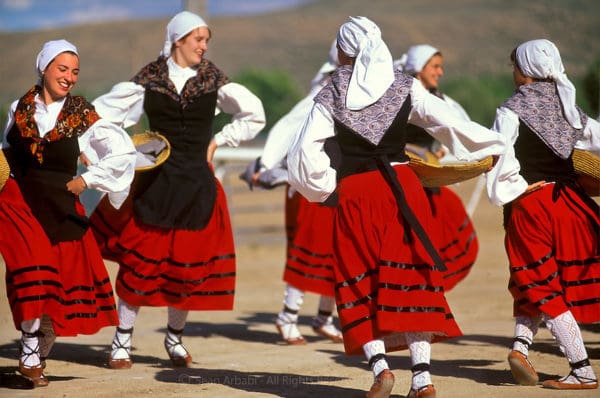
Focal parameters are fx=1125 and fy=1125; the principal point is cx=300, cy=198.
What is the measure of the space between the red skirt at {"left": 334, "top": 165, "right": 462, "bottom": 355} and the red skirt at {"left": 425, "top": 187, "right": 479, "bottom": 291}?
7.50 ft

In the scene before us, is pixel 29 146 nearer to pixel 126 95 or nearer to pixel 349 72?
pixel 126 95

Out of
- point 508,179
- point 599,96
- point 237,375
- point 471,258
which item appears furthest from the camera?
point 599,96

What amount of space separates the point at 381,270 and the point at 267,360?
2.05 m

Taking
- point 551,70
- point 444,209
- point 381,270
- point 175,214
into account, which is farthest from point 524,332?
point 175,214

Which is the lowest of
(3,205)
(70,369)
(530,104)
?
(70,369)

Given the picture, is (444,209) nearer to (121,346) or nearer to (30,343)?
(121,346)

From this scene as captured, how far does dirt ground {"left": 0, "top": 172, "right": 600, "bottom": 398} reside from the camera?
601cm

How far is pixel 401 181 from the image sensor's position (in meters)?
5.50

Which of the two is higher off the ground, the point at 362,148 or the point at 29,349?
the point at 362,148

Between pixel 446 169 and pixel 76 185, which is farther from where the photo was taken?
pixel 76 185

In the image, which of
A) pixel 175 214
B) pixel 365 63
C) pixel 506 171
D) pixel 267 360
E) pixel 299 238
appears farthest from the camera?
pixel 299 238

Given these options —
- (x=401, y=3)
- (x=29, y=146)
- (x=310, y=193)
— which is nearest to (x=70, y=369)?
(x=29, y=146)

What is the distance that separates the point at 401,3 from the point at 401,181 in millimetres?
61353

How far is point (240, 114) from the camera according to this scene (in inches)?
288
